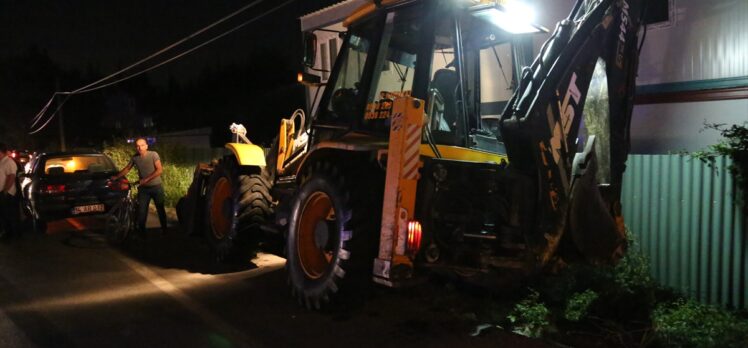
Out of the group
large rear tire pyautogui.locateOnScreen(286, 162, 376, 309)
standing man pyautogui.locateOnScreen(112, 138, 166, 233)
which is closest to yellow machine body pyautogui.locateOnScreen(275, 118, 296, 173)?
large rear tire pyautogui.locateOnScreen(286, 162, 376, 309)

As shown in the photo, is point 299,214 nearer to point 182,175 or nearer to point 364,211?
point 364,211

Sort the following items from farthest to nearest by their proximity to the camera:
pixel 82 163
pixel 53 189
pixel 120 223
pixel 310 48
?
pixel 82 163 < pixel 53 189 < pixel 120 223 < pixel 310 48

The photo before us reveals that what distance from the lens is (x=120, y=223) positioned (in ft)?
28.4

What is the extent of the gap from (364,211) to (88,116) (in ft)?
161

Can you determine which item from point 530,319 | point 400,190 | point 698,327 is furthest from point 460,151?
point 698,327

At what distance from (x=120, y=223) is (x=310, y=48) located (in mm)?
4718

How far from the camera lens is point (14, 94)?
1629 inches

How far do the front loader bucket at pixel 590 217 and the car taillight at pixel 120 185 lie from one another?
290 inches

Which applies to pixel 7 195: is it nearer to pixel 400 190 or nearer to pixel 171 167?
pixel 171 167

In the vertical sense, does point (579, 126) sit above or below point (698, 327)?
above

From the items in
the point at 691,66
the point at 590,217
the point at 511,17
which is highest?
the point at 511,17

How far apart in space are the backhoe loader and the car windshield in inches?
254

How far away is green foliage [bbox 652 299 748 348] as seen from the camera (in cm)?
435

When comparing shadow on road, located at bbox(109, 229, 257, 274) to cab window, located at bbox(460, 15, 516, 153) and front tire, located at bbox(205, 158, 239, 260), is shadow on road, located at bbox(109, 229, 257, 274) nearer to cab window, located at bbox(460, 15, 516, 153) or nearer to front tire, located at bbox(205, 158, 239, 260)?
front tire, located at bbox(205, 158, 239, 260)
